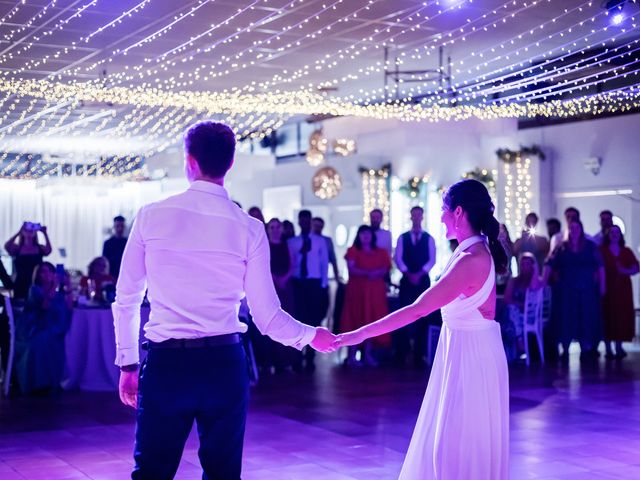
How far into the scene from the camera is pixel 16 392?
24.6 ft

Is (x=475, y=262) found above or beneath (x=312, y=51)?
beneath

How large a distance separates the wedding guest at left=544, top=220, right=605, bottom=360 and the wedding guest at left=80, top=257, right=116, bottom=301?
4231mm

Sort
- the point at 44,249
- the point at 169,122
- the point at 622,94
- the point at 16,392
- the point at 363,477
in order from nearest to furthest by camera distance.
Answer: the point at 363,477 < the point at 16,392 < the point at 44,249 < the point at 622,94 < the point at 169,122

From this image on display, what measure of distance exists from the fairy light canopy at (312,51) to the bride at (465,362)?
4.85 meters

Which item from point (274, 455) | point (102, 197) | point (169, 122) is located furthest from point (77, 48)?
point (102, 197)

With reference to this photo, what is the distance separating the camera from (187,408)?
2.69 m

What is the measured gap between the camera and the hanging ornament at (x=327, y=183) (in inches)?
551

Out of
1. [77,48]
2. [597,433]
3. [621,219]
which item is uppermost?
[77,48]

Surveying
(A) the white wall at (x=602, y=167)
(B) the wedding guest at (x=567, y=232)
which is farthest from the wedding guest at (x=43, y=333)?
(A) the white wall at (x=602, y=167)

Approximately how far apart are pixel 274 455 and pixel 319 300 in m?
3.96

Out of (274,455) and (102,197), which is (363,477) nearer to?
(274,455)

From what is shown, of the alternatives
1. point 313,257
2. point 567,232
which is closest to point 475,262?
point 313,257

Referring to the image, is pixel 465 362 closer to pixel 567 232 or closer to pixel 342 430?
pixel 342 430

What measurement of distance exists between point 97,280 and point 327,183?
6312 millimetres
